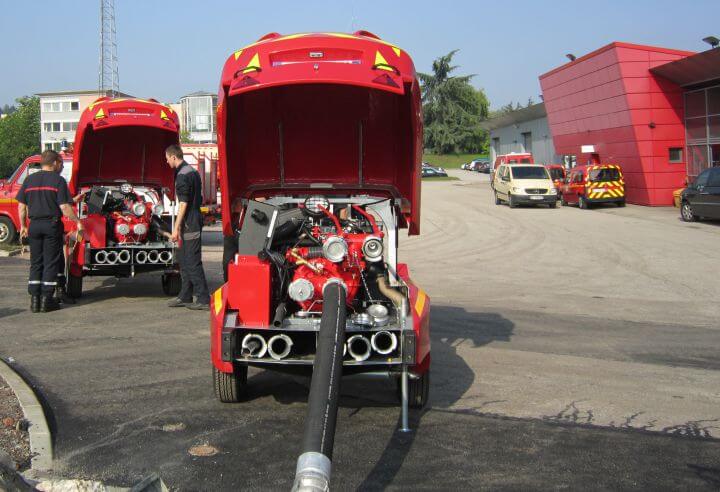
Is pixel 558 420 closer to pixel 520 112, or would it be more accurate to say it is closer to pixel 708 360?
pixel 708 360

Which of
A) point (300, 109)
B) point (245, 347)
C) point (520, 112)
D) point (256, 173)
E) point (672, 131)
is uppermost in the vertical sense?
point (520, 112)

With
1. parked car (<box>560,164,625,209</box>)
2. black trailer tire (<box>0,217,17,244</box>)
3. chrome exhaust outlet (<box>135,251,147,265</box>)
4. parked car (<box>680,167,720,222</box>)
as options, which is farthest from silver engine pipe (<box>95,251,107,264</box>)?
parked car (<box>560,164,625,209</box>)

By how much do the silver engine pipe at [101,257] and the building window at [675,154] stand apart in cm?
2885

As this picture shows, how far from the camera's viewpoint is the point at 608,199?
3319cm

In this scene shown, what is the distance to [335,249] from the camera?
589cm

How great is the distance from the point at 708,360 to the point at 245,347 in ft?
16.7

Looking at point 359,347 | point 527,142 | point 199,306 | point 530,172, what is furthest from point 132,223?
point 527,142

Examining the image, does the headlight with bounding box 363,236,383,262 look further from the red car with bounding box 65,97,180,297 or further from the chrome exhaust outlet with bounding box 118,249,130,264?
the chrome exhaust outlet with bounding box 118,249,130,264

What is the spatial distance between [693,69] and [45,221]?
28507 mm

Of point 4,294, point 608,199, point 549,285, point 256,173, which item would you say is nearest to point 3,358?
point 256,173

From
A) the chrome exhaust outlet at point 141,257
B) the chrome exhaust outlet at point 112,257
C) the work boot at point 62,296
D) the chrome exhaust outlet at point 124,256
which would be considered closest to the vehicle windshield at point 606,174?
the chrome exhaust outlet at point 141,257

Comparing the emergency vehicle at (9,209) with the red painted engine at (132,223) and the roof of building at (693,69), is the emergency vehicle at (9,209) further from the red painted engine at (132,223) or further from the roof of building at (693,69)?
the roof of building at (693,69)

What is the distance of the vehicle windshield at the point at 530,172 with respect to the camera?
1335 inches

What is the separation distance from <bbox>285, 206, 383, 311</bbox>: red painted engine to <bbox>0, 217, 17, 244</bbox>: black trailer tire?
1555cm
